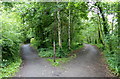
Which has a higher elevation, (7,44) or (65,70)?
(7,44)

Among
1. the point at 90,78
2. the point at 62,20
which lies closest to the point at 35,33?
the point at 62,20

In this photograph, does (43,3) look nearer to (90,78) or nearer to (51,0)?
(51,0)

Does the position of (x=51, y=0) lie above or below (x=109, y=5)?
above

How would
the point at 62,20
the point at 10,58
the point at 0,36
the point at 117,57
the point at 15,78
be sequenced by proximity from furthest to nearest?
the point at 62,20 → the point at 10,58 → the point at 117,57 → the point at 0,36 → the point at 15,78

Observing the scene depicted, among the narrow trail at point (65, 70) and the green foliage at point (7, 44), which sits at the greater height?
the green foliage at point (7, 44)

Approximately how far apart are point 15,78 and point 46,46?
9.66 metres

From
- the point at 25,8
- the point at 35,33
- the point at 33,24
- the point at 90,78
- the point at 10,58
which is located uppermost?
the point at 25,8

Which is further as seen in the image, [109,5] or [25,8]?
[25,8]

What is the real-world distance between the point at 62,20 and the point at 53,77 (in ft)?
27.5

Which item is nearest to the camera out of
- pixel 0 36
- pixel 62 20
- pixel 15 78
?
pixel 15 78

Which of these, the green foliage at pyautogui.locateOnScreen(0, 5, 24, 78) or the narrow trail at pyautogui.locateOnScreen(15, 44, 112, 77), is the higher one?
the green foliage at pyautogui.locateOnScreen(0, 5, 24, 78)

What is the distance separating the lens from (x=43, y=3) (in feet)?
31.3

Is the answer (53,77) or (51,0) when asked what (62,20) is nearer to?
(51,0)

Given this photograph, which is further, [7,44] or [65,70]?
[7,44]
